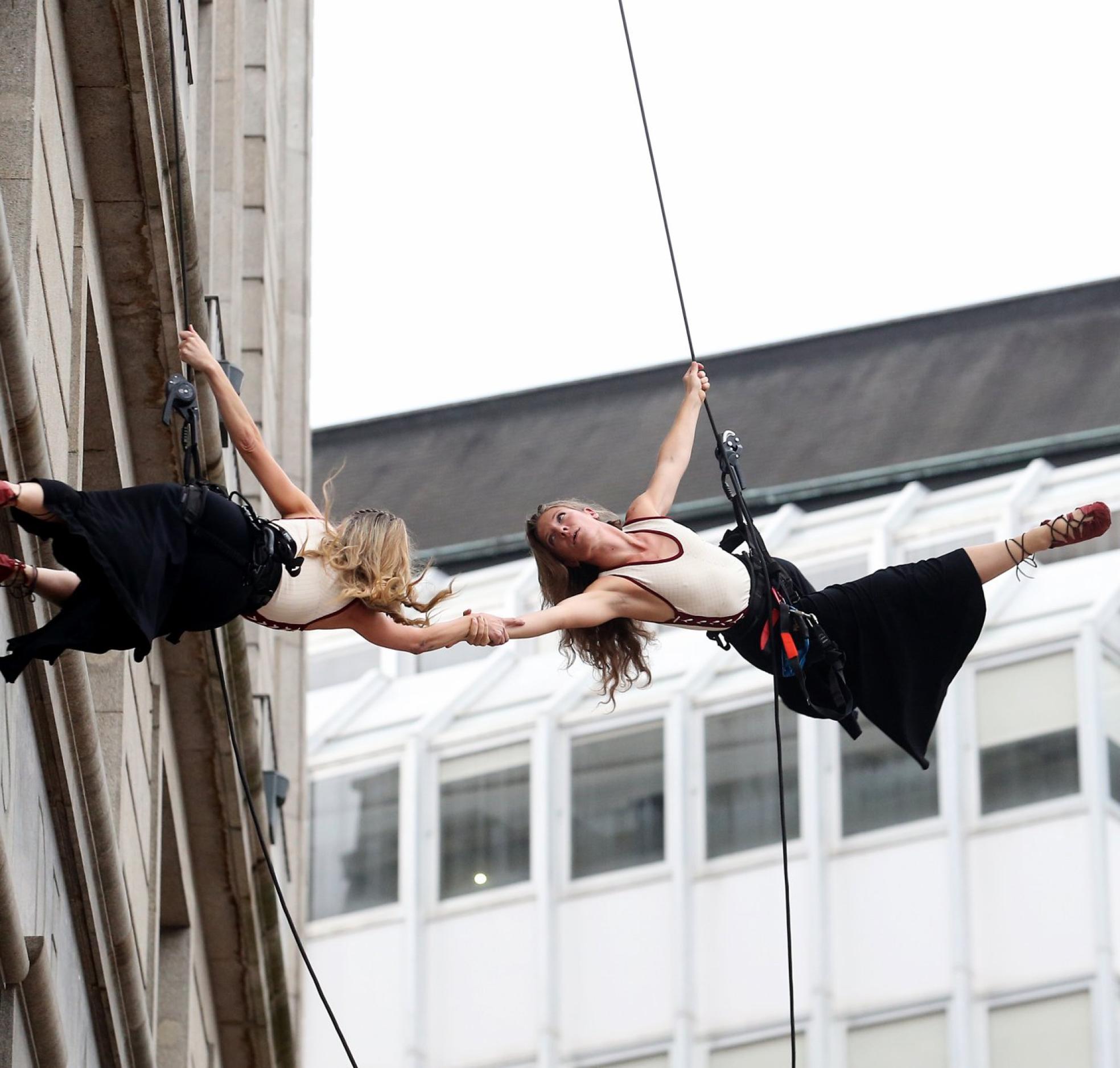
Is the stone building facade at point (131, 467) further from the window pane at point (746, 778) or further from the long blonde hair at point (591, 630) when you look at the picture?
the window pane at point (746, 778)

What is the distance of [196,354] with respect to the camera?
10969 mm

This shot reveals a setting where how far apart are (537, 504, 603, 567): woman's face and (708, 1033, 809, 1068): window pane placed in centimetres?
1557

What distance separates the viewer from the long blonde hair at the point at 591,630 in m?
12.0

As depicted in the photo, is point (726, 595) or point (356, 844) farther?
point (356, 844)

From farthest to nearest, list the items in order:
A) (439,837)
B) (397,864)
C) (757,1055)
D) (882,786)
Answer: (397,864) → (439,837) → (882,786) → (757,1055)

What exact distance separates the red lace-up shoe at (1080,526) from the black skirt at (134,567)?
368cm

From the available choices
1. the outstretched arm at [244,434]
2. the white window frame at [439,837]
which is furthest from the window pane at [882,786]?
the outstretched arm at [244,434]

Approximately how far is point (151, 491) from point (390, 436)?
27705mm

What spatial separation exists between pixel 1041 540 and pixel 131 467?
17.3 ft

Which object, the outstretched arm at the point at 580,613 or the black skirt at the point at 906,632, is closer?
the outstretched arm at the point at 580,613

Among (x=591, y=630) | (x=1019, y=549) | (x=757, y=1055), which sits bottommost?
(x=591, y=630)

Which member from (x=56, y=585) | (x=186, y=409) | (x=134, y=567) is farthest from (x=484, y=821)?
(x=56, y=585)

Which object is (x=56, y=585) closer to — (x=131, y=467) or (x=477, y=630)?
(x=477, y=630)

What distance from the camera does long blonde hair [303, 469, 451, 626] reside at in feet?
35.5
